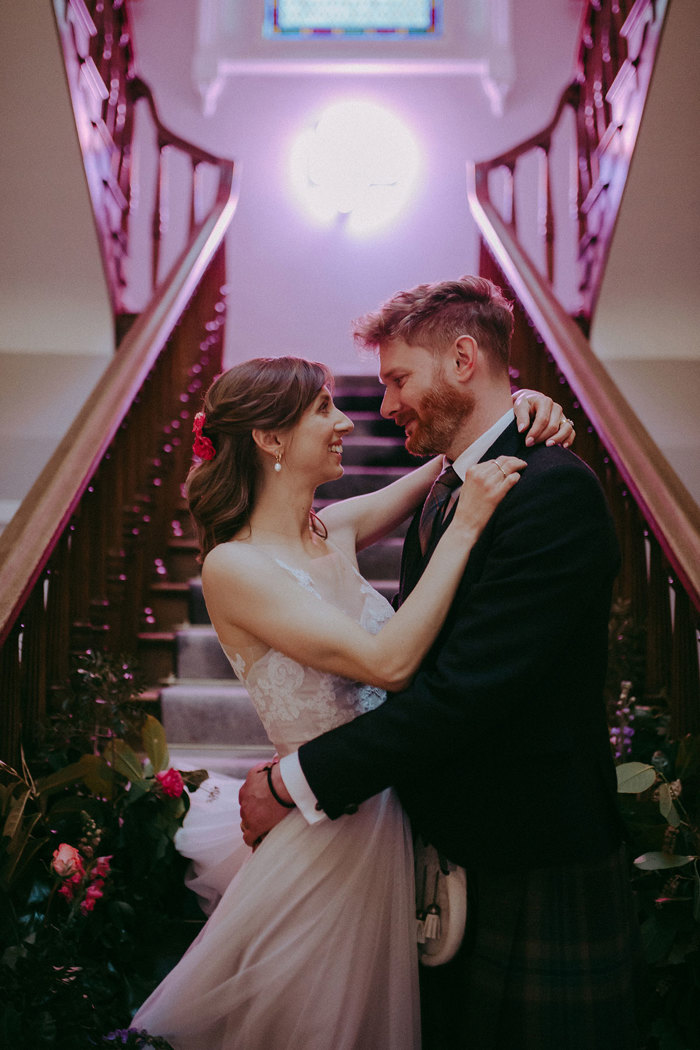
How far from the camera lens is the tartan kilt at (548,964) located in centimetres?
145

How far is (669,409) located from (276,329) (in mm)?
3491

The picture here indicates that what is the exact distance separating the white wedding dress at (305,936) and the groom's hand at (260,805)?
0.03 metres

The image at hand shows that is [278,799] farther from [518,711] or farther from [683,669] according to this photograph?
[683,669]

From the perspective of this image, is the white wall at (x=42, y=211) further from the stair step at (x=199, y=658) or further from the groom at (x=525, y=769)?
the groom at (x=525, y=769)

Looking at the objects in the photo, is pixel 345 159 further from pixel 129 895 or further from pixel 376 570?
pixel 129 895

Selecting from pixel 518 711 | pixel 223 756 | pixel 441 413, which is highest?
pixel 441 413

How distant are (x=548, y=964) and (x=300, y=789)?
0.49 meters

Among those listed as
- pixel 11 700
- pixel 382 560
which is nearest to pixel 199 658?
pixel 382 560

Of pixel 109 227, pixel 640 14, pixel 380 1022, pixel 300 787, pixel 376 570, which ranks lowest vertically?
pixel 376 570

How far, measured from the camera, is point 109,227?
449 centimetres

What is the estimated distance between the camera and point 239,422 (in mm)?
1814

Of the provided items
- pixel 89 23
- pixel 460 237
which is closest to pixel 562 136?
pixel 460 237

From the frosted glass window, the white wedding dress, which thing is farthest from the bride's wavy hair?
the frosted glass window

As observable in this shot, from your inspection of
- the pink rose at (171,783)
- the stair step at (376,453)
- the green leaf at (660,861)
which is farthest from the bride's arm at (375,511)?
the stair step at (376,453)
